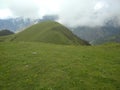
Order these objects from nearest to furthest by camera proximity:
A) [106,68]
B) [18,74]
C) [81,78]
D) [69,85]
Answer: [69,85]
[81,78]
[18,74]
[106,68]

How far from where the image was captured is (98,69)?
31.8m

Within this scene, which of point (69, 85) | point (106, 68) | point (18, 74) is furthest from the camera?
point (106, 68)

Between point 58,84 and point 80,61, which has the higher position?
point 80,61

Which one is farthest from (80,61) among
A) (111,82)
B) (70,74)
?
(111,82)

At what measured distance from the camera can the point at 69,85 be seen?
2606cm

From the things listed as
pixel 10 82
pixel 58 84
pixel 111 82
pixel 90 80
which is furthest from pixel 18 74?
pixel 111 82

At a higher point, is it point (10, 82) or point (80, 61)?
point (80, 61)

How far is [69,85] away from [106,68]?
8.69 metres

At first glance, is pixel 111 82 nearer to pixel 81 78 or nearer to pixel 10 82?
pixel 81 78

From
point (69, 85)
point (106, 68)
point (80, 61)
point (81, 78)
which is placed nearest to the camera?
point (69, 85)

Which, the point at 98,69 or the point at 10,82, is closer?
the point at 10,82

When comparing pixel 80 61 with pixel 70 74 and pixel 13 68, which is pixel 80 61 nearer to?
pixel 70 74

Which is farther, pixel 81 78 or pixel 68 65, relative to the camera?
pixel 68 65

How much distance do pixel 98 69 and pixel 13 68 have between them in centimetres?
1230
